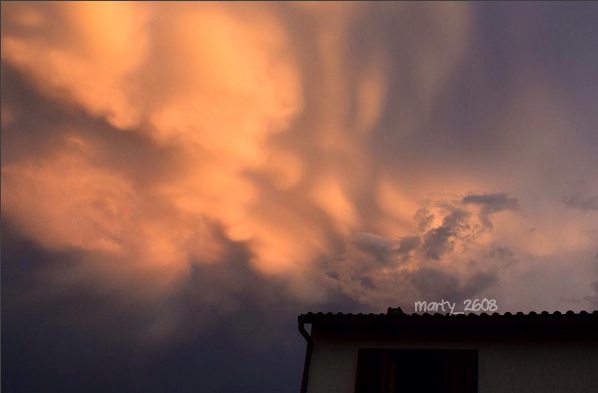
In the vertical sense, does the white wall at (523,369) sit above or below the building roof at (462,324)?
below

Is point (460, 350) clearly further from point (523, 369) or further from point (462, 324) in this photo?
point (523, 369)

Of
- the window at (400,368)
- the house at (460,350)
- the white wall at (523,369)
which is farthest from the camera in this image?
the window at (400,368)

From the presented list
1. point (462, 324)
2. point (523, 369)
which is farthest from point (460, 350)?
point (523, 369)

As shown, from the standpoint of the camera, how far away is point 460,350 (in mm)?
13312

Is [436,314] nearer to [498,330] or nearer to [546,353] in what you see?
[498,330]

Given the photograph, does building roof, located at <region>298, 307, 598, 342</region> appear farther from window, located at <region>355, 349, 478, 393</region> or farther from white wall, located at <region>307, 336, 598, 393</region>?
window, located at <region>355, 349, 478, 393</region>

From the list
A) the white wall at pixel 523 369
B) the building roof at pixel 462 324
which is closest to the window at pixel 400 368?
the white wall at pixel 523 369

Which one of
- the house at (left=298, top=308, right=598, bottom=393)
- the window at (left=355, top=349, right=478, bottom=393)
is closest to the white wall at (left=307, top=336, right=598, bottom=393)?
the house at (left=298, top=308, right=598, bottom=393)

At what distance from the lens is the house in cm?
1225

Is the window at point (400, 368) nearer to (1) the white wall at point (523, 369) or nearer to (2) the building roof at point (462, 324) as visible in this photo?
(1) the white wall at point (523, 369)

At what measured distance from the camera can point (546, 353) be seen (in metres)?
12.5

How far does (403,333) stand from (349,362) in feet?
5.89

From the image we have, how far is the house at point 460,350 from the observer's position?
1225cm

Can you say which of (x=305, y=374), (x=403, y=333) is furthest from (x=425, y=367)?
(x=305, y=374)
